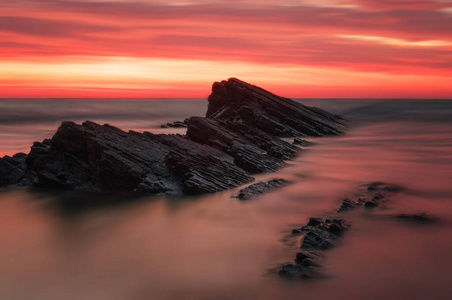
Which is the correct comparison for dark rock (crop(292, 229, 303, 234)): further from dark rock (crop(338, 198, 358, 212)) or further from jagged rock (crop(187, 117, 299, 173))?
jagged rock (crop(187, 117, 299, 173))

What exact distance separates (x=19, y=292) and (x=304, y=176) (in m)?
13.0

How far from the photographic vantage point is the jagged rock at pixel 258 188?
15.5 metres

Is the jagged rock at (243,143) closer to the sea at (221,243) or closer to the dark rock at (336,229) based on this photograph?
the sea at (221,243)

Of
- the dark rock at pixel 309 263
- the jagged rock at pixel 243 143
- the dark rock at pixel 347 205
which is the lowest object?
the dark rock at pixel 309 263

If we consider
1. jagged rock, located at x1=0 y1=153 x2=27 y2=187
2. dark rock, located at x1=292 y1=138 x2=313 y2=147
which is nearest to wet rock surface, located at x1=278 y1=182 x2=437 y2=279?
jagged rock, located at x1=0 y1=153 x2=27 y2=187

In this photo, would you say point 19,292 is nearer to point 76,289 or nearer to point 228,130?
point 76,289

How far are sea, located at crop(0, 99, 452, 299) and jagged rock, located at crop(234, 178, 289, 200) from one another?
303 mm

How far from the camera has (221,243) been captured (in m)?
11.8

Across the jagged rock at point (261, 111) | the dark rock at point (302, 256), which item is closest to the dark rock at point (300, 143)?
the jagged rock at point (261, 111)

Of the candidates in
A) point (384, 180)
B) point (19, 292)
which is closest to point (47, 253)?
point (19, 292)

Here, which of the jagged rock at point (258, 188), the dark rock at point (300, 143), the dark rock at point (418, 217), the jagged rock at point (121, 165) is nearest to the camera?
the dark rock at point (418, 217)

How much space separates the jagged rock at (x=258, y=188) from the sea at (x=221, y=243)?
0.99 ft

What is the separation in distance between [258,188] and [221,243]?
4.85 meters

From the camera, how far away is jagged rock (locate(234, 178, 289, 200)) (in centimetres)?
1554
